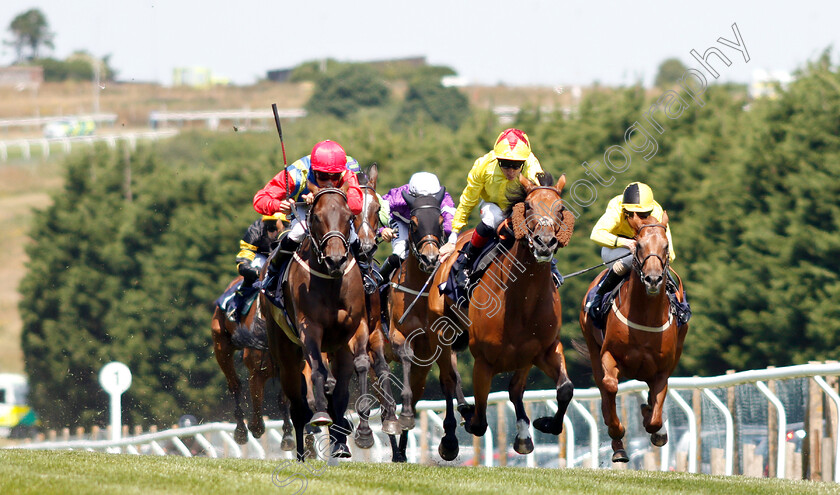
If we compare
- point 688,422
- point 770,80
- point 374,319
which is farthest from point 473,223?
point 374,319

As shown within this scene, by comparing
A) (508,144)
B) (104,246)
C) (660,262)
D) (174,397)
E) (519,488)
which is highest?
(508,144)

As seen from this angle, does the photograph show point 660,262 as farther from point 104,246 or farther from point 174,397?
point 104,246

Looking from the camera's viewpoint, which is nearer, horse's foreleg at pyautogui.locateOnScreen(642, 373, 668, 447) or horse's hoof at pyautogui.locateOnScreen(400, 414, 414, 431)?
horse's foreleg at pyautogui.locateOnScreen(642, 373, 668, 447)

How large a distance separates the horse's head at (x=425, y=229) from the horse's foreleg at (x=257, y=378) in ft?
10.6

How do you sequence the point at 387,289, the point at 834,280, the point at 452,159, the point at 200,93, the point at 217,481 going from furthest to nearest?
1. the point at 200,93
2. the point at 452,159
3. the point at 834,280
4. the point at 387,289
5. the point at 217,481

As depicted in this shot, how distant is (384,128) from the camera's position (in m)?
42.5

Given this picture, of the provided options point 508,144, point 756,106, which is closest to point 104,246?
point 756,106

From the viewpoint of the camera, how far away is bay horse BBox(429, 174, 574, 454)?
916 centimetres

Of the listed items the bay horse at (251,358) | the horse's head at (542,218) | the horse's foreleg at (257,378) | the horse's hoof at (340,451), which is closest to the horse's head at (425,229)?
the horse's head at (542,218)

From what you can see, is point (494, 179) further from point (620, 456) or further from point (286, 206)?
point (620, 456)

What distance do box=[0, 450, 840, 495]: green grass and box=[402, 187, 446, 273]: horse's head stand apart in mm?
1785

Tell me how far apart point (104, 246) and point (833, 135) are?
24.8 meters

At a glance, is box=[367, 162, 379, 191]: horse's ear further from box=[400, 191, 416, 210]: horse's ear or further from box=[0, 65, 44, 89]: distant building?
box=[0, 65, 44, 89]: distant building

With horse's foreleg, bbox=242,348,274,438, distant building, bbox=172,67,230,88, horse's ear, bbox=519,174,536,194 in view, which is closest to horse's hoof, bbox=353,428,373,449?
horse's ear, bbox=519,174,536,194
